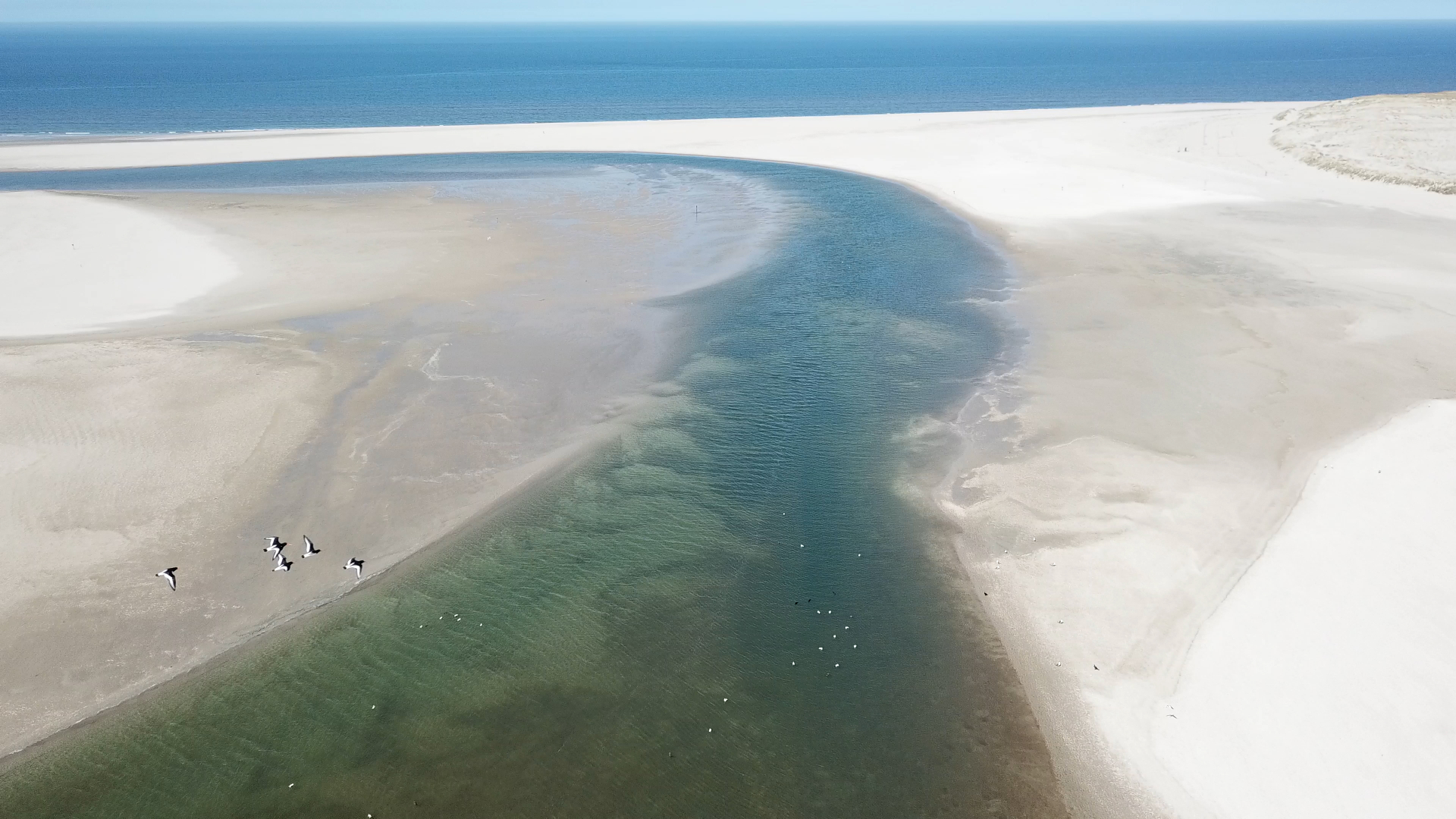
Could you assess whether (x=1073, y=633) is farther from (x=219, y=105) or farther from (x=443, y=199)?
(x=219, y=105)

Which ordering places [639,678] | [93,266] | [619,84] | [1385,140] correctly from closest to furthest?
[639,678] < [93,266] < [1385,140] < [619,84]

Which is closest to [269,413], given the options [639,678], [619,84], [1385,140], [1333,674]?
[639,678]

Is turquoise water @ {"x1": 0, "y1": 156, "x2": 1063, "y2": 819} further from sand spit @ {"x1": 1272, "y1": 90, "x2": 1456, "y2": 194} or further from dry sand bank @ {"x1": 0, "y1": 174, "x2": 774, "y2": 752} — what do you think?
sand spit @ {"x1": 1272, "y1": 90, "x2": 1456, "y2": 194}

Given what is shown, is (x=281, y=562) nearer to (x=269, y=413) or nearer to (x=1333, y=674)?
(x=269, y=413)

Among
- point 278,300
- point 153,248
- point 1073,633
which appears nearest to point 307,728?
point 1073,633

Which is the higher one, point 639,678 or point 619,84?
point 619,84

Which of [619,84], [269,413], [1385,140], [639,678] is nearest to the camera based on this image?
[639,678]

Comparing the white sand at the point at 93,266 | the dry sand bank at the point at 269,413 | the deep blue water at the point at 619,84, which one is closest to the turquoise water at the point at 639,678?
the dry sand bank at the point at 269,413
